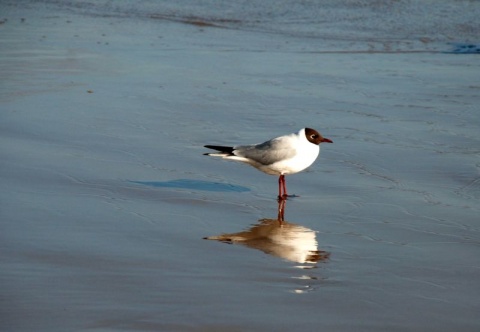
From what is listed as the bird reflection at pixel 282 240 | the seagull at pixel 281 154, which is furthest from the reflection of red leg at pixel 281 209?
the seagull at pixel 281 154

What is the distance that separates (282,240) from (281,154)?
4.17 feet

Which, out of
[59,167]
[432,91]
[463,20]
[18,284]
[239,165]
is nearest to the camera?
[18,284]

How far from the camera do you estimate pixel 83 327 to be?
391 cm

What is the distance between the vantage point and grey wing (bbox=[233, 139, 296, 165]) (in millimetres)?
6699

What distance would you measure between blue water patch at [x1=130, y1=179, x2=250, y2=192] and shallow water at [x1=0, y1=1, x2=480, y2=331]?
26 mm

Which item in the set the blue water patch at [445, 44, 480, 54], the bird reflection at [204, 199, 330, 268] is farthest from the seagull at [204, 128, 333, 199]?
the blue water patch at [445, 44, 480, 54]

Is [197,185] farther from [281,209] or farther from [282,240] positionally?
[282,240]

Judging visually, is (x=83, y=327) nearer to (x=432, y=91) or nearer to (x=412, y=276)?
(x=412, y=276)

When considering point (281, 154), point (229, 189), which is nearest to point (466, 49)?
point (281, 154)

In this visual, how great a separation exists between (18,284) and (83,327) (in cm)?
64

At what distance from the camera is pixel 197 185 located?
6.69m

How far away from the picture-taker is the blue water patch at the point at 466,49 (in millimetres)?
12391

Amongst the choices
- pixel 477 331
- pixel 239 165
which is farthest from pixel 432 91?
pixel 477 331

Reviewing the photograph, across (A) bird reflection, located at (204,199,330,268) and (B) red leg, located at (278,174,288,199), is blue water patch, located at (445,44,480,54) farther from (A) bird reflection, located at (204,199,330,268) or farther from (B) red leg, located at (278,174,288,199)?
(A) bird reflection, located at (204,199,330,268)
